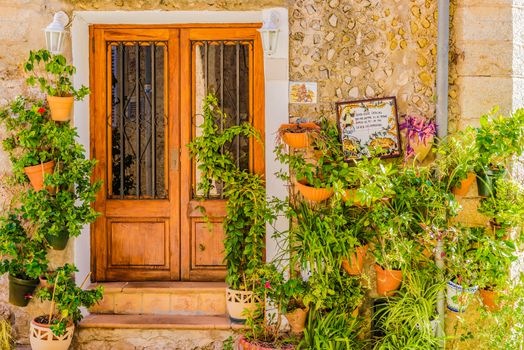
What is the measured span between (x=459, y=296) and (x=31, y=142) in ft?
11.8

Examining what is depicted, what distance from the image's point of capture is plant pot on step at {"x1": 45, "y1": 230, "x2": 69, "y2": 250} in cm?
517

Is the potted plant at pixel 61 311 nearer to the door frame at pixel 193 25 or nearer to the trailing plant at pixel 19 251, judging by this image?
the trailing plant at pixel 19 251

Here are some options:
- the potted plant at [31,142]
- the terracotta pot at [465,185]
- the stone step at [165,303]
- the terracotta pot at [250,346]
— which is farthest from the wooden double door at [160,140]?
the terracotta pot at [465,185]

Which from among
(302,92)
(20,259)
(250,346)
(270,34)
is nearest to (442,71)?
(302,92)

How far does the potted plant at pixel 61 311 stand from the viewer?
4.96 metres

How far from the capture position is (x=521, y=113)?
Result: 4559mm

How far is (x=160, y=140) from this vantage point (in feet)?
18.8

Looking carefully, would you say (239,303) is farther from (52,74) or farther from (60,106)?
(52,74)

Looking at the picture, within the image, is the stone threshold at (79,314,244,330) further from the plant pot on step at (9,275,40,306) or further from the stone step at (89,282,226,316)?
the plant pot on step at (9,275,40,306)

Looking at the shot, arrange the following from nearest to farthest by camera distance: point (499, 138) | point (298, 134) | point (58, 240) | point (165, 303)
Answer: point (499, 138) < point (298, 134) < point (58, 240) < point (165, 303)

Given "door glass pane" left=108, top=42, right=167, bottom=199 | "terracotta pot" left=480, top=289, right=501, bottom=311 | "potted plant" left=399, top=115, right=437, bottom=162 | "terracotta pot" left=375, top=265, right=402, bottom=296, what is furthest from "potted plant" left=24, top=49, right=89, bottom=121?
"terracotta pot" left=480, top=289, right=501, bottom=311

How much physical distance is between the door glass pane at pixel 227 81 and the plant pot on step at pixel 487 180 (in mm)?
2012

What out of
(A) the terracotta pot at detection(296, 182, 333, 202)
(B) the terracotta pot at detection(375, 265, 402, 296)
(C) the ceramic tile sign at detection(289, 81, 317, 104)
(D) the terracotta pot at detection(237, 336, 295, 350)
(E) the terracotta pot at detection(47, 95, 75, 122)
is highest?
(C) the ceramic tile sign at detection(289, 81, 317, 104)

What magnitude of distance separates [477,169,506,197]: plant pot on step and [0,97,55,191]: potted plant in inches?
137
